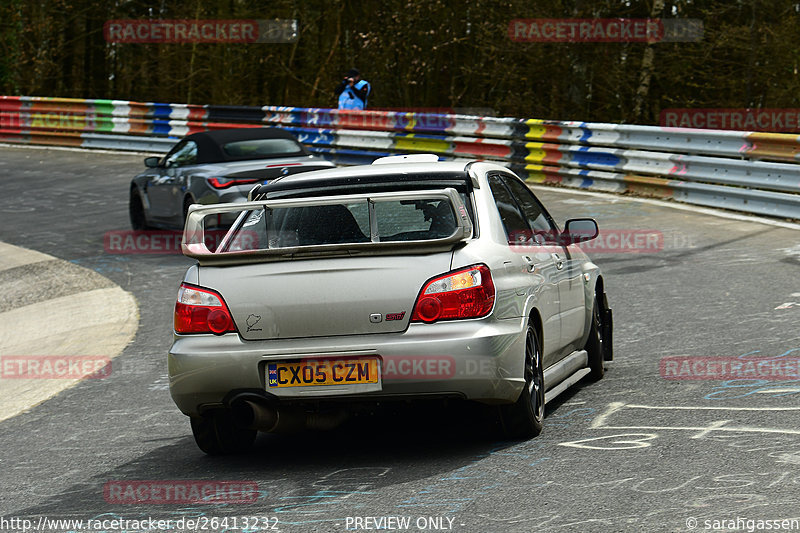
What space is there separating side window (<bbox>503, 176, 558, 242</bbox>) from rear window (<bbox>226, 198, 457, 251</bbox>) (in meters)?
0.98

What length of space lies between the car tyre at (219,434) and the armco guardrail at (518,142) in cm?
1010

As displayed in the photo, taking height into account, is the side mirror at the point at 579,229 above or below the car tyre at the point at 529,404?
above

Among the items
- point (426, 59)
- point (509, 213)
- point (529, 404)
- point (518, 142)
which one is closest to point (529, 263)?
point (509, 213)

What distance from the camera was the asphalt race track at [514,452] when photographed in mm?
5070

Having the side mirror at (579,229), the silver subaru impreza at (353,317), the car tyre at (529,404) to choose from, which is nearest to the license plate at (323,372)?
the silver subaru impreza at (353,317)

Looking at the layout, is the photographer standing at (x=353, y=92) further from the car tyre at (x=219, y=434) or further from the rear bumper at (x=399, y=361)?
the rear bumper at (x=399, y=361)

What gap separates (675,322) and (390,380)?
14.9ft

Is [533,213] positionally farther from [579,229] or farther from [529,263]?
[529,263]

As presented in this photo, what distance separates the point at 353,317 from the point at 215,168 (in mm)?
9282

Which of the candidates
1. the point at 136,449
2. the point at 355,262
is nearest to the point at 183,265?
the point at 136,449

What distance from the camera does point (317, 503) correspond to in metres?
5.40

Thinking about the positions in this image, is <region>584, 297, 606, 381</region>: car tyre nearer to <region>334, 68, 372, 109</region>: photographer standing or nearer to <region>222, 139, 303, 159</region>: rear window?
<region>222, 139, 303, 159</region>: rear window

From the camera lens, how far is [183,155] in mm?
15898

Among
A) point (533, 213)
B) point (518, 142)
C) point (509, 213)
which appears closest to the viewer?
point (509, 213)
